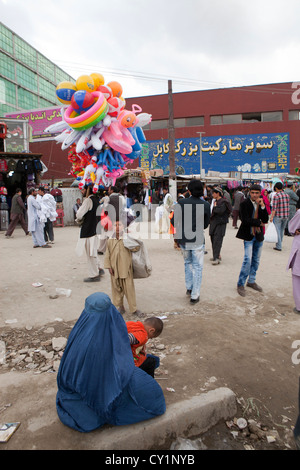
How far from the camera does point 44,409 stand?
7.31 feet

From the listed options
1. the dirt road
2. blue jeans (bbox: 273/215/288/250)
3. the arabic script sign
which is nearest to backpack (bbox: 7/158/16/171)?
the arabic script sign

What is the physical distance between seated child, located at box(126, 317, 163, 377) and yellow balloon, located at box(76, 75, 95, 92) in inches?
137

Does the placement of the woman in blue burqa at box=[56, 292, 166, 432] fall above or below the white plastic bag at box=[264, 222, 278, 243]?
below

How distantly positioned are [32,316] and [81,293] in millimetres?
996

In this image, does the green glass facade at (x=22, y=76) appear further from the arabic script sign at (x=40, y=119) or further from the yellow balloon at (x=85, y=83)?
the yellow balloon at (x=85, y=83)

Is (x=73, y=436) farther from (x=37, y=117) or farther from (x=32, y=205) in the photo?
(x=37, y=117)

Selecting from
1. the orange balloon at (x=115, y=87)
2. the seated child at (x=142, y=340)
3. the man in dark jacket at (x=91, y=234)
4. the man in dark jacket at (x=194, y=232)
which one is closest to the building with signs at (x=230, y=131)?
the man in dark jacket at (x=91, y=234)

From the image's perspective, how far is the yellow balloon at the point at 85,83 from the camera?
14.6 feet

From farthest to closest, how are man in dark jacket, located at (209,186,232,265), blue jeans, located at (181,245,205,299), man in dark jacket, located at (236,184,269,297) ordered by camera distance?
man in dark jacket, located at (209,186,232,265), man in dark jacket, located at (236,184,269,297), blue jeans, located at (181,245,205,299)

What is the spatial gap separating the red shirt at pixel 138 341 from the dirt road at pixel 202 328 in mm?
Result: 358

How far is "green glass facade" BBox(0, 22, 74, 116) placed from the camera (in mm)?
29078

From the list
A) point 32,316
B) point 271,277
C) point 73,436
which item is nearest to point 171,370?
point 73,436

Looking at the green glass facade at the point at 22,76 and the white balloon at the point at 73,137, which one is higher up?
the green glass facade at the point at 22,76

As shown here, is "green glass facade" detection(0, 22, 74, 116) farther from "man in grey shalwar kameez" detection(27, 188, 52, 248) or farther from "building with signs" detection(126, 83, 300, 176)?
"man in grey shalwar kameez" detection(27, 188, 52, 248)
